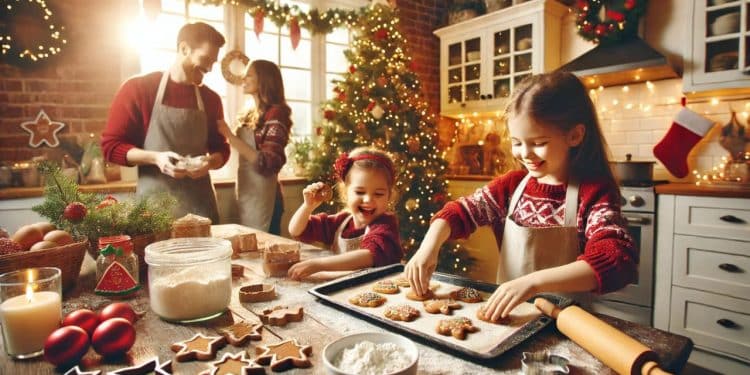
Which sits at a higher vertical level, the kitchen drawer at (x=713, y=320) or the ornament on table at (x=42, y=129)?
the ornament on table at (x=42, y=129)

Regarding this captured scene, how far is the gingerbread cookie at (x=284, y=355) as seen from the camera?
760 millimetres

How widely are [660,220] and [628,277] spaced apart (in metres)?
2.21

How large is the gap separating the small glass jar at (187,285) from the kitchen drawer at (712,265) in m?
2.95

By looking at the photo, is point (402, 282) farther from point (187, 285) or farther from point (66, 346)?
point (66, 346)

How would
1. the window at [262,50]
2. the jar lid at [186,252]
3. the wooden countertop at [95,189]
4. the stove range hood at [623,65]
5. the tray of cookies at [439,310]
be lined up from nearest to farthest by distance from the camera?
the tray of cookies at [439,310] < the jar lid at [186,252] < the wooden countertop at [95,189] < the stove range hood at [623,65] < the window at [262,50]

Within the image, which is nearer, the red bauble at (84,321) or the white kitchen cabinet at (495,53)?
the red bauble at (84,321)

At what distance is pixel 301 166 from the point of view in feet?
13.7

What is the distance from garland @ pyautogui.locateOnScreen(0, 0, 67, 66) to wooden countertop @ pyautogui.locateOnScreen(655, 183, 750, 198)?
4315mm

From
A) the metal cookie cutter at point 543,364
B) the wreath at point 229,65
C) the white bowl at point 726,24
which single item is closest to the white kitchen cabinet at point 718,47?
the white bowl at point 726,24

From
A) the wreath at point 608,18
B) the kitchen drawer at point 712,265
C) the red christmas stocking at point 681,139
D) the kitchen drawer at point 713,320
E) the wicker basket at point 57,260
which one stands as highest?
the wreath at point 608,18

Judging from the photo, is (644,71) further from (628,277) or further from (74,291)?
(74,291)

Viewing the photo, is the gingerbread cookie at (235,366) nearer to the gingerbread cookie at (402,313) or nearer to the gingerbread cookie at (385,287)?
the gingerbread cookie at (402,313)

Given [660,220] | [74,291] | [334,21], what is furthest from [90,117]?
[660,220]

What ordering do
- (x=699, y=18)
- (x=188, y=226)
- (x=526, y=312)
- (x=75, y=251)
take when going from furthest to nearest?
(x=699, y=18)
(x=188, y=226)
(x=75, y=251)
(x=526, y=312)
